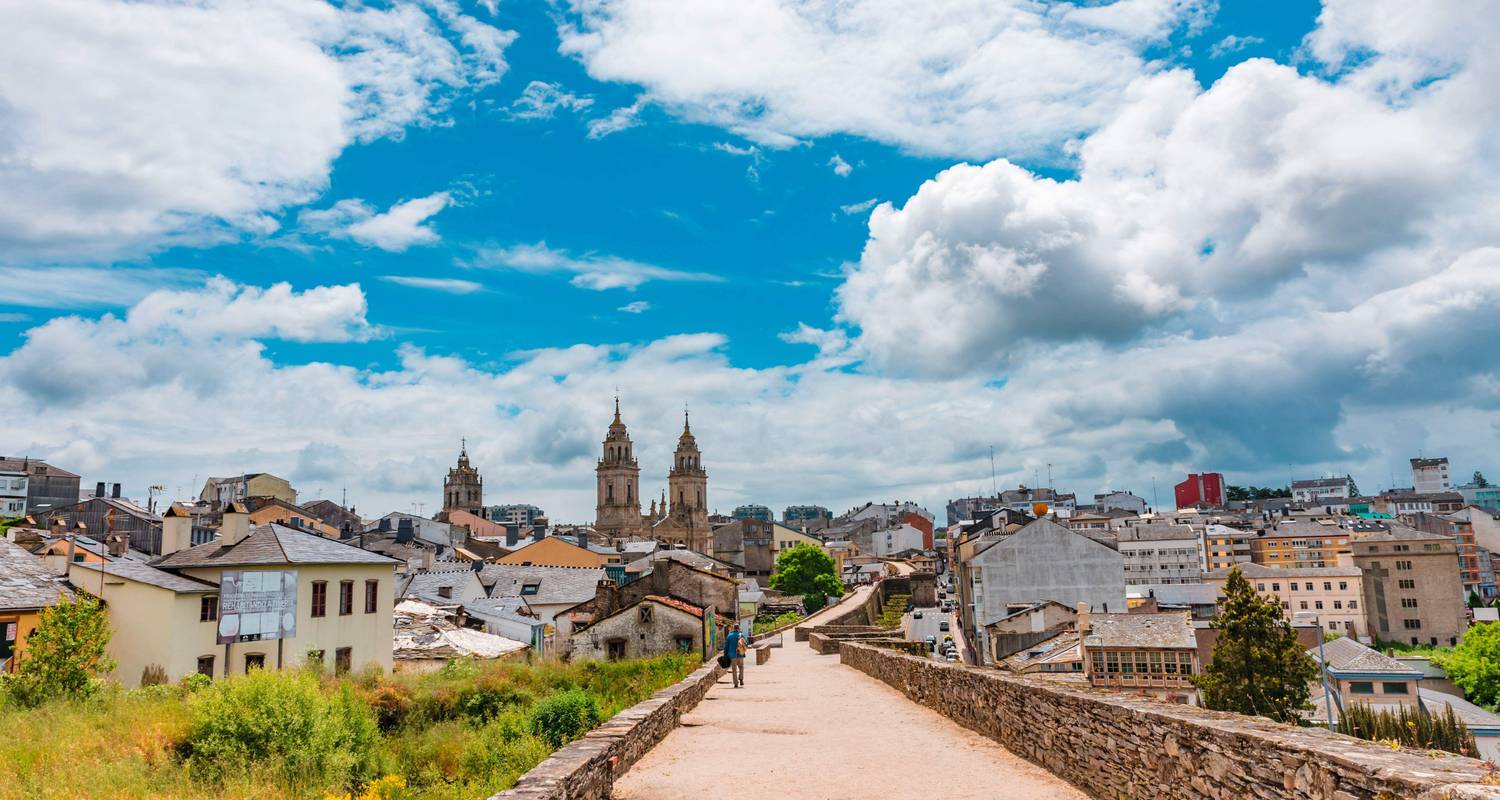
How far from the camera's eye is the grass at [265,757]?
1038 centimetres

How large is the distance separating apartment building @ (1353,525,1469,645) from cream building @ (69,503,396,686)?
95352mm

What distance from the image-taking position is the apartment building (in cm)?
9125

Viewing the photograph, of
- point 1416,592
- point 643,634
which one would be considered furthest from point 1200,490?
point 643,634

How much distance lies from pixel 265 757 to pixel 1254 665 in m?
39.1

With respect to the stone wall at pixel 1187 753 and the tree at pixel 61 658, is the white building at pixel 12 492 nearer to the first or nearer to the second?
the tree at pixel 61 658

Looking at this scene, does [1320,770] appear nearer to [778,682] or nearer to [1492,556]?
[778,682]

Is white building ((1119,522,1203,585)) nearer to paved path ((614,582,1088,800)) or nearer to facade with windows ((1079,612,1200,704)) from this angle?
facade with windows ((1079,612,1200,704))

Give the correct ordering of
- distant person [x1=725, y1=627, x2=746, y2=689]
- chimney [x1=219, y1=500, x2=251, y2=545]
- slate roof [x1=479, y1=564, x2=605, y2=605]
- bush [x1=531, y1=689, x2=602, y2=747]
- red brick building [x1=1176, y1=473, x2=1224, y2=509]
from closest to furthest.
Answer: bush [x1=531, y1=689, x2=602, y2=747] → distant person [x1=725, y1=627, x2=746, y2=689] → chimney [x1=219, y1=500, x2=251, y2=545] → slate roof [x1=479, y1=564, x2=605, y2=605] → red brick building [x1=1176, y1=473, x2=1224, y2=509]

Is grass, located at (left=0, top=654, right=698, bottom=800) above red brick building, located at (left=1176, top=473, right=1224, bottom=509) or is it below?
below

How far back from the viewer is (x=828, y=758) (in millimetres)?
10812

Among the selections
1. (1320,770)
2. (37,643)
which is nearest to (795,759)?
(1320,770)

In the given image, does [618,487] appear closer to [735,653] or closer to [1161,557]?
[1161,557]

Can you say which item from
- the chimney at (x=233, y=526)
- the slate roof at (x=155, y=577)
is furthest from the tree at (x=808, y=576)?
the slate roof at (x=155, y=577)

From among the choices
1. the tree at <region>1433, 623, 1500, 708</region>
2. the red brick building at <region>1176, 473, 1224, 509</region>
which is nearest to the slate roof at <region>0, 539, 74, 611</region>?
the tree at <region>1433, 623, 1500, 708</region>
